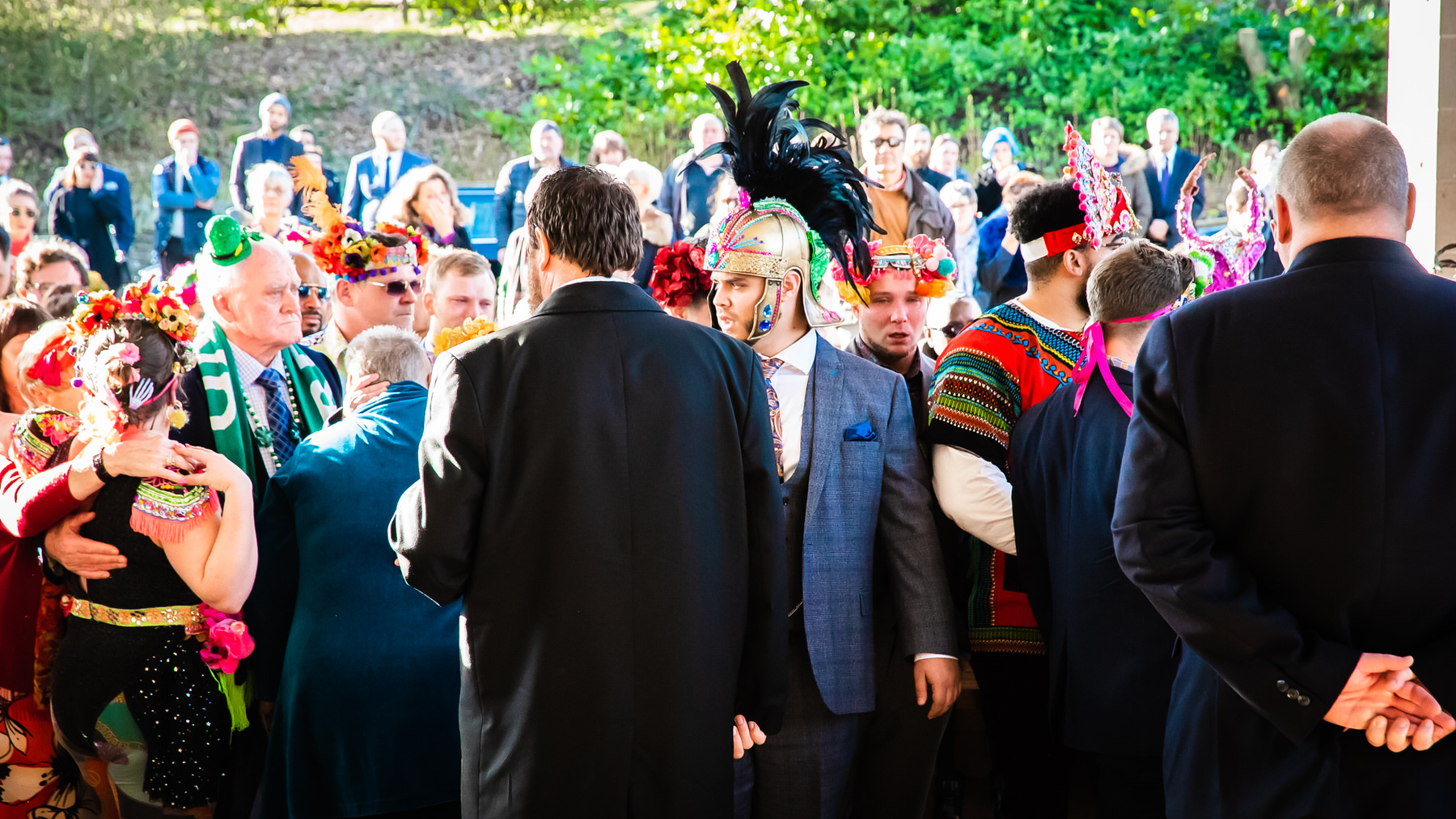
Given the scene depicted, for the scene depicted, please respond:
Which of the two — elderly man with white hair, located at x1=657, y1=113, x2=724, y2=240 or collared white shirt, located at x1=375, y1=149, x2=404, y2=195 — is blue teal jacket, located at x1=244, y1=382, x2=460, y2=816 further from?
collared white shirt, located at x1=375, y1=149, x2=404, y2=195

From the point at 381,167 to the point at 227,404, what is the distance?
24.5 ft

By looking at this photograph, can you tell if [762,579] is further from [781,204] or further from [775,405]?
[781,204]

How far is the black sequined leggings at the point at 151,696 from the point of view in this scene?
2973 millimetres

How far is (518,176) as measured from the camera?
33.5 feet

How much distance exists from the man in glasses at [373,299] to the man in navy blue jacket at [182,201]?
7.68 meters

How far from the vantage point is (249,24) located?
17.7m

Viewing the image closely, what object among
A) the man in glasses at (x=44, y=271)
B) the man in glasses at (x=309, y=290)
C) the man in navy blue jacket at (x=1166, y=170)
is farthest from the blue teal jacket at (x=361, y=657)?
the man in navy blue jacket at (x=1166, y=170)

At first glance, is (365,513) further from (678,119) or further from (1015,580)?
(678,119)

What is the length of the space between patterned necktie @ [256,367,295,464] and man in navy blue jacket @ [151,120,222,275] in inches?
336

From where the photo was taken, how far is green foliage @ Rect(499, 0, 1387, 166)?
15125 mm

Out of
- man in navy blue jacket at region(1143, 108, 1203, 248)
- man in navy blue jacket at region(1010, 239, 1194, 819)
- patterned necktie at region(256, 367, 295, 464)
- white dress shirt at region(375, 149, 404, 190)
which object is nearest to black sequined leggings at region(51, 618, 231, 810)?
patterned necktie at region(256, 367, 295, 464)

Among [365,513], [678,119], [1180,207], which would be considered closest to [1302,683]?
[365,513]

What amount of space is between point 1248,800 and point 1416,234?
3608mm

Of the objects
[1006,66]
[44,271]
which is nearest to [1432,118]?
[44,271]
